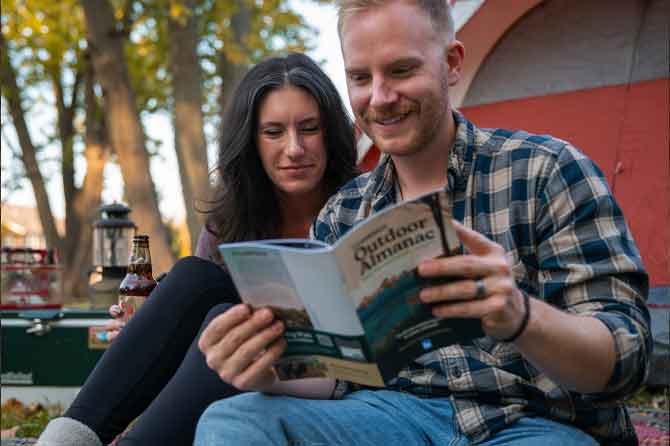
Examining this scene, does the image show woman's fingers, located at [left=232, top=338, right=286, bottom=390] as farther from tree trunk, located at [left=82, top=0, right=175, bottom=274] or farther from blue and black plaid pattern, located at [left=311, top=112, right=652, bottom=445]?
tree trunk, located at [left=82, top=0, right=175, bottom=274]

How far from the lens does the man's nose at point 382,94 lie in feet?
5.98

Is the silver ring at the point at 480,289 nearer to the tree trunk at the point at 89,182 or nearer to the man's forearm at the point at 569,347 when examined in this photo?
the man's forearm at the point at 569,347

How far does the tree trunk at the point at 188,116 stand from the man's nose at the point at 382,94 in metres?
6.77

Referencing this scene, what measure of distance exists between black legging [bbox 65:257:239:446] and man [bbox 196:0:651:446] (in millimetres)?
428

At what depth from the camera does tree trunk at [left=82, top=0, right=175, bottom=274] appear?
870cm

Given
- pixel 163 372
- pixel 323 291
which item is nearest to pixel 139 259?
pixel 163 372

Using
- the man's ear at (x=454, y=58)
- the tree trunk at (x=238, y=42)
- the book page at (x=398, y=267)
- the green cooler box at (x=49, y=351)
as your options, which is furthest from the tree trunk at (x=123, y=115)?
the book page at (x=398, y=267)

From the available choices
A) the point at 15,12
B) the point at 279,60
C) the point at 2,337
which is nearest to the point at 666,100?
the point at 279,60

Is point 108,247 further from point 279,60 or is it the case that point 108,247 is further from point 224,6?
point 224,6

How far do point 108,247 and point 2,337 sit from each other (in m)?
1.13

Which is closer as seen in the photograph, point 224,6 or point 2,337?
point 2,337

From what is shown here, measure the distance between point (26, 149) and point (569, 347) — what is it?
1372cm

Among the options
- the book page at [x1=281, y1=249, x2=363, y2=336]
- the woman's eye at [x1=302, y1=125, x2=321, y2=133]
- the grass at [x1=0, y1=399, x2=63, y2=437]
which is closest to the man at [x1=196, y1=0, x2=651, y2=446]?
the book page at [x1=281, y1=249, x2=363, y2=336]

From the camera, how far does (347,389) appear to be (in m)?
1.95
